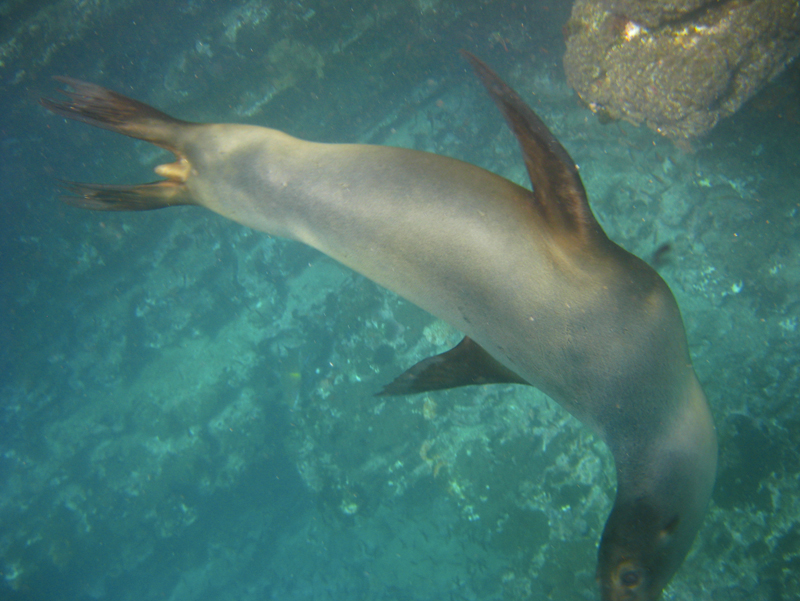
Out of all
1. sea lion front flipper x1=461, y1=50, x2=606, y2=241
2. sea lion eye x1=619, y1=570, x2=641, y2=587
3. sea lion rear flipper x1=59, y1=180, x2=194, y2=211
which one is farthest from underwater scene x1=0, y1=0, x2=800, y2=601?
sea lion rear flipper x1=59, y1=180, x2=194, y2=211

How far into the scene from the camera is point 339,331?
768 centimetres

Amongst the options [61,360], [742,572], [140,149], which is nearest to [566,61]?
[742,572]

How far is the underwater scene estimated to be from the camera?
4383 millimetres

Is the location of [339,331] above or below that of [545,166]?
below

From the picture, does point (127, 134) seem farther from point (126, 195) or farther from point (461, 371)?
point (461, 371)

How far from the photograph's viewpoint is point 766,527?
372 centimetres

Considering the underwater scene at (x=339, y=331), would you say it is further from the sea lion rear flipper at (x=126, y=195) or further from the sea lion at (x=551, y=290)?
the sea lion rear flipper at (x=126, y=195)

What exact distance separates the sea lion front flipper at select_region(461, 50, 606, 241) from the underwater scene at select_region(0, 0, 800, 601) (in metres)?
0.71

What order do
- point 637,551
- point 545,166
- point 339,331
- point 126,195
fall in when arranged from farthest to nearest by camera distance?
point 339,331 < point 126,195 < point 637,551 < point 545,166

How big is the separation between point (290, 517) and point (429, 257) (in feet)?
31.6

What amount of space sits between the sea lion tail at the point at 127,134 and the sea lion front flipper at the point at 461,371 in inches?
74.9

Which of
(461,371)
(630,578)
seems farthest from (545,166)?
(630,578)

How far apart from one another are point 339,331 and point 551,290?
6.36 metres

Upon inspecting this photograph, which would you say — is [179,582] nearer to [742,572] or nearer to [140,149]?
[140,149]
